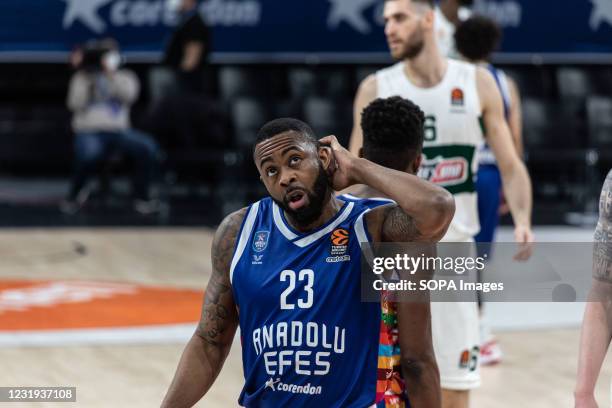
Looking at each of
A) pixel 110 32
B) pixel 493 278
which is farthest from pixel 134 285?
pixel 110 32

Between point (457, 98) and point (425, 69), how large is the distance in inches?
7.2

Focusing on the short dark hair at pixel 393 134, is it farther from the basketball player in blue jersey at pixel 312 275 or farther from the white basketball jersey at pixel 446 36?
the white basketball jersey at pixel 446 36

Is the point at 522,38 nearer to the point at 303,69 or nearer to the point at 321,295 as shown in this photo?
the point at 303,69

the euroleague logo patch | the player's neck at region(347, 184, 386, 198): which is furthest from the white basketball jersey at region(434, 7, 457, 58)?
the player's neck at region(347, 184, 386, 198)

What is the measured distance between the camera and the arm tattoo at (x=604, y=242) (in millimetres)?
3334

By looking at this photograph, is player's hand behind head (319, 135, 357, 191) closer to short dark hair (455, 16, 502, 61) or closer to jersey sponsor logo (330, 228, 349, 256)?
jersey sponsor logo (330, 228, 349, 256)

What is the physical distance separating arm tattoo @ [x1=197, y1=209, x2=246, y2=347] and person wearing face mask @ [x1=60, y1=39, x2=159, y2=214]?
913cm

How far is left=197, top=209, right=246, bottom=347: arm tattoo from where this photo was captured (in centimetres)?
369

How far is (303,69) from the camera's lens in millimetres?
14055

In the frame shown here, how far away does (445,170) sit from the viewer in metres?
5.36

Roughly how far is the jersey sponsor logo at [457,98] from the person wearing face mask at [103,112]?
7679 mm

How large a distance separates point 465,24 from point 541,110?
6.84 m

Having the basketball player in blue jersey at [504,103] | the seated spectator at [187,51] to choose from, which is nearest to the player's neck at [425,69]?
the basketball player in blue jersey at [504,103]

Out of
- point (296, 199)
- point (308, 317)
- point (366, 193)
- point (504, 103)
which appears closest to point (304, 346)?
point (308, 317)
